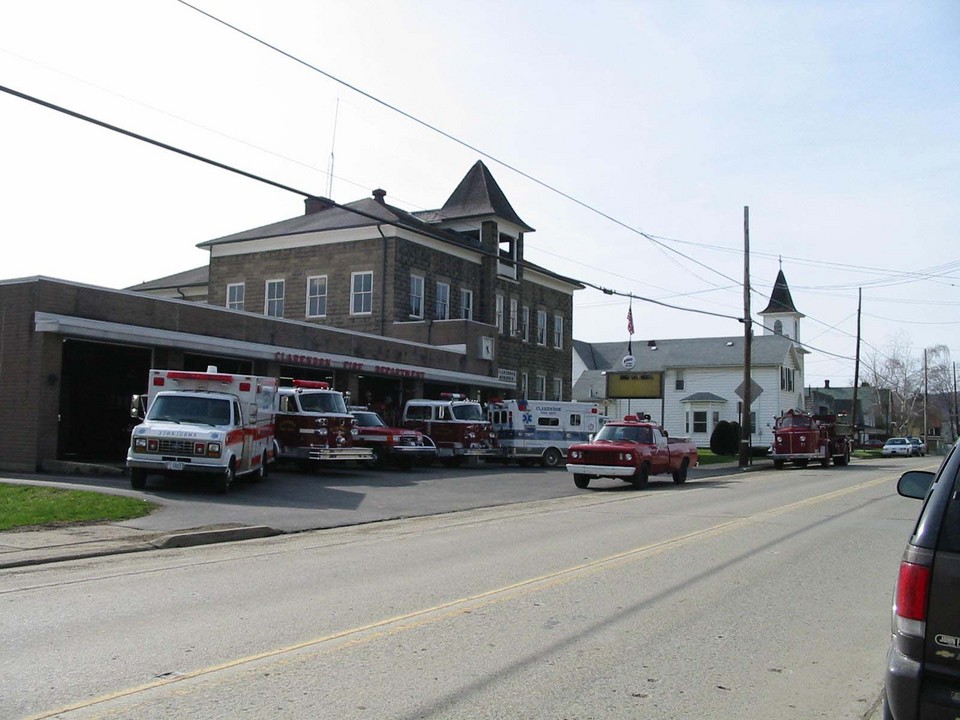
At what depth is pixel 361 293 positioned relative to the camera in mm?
42125

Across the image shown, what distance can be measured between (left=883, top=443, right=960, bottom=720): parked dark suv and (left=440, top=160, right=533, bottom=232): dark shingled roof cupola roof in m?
43.1

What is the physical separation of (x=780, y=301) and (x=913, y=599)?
87211 mm

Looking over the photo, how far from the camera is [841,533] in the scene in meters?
15.0

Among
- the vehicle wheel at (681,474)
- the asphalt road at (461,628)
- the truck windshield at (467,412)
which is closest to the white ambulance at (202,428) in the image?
the asphalt road at (461,628)

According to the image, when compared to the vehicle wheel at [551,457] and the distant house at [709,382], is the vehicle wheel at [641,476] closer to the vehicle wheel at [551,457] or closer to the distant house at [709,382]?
the vehicle wheel at [551,457]

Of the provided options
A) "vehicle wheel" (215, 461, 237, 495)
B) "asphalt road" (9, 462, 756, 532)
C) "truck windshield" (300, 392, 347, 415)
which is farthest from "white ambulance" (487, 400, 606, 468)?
"vehicle wheel" (215, 461, 237, 495)

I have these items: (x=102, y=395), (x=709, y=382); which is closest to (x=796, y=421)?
(x=102, y=395)

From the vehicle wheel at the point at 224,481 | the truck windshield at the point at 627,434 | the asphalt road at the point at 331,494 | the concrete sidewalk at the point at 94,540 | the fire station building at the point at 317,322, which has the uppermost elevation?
the fire station building at the point at 317,322

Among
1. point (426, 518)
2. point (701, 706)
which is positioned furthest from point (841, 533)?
point (701, 706)

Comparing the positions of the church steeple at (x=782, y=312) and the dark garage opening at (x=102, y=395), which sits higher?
the church steeple at (x=782, y=312)

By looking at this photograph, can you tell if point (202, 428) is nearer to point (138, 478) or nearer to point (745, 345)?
point (138, 478)

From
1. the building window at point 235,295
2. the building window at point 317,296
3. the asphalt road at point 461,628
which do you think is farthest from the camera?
the building window at point 235,295

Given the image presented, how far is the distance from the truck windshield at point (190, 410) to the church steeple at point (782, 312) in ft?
232

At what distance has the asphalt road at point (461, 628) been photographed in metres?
5.79
